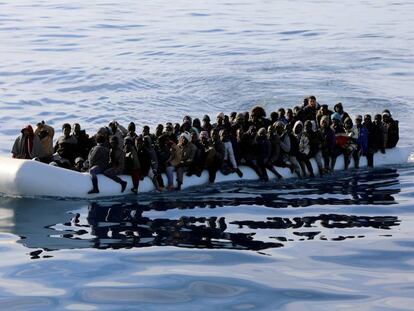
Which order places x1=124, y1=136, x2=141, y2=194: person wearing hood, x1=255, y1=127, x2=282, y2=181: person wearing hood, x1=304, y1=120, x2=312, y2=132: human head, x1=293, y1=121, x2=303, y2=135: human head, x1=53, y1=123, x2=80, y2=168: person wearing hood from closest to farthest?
x1=124, y1=136, x2=141, y2=194: person wearing hood → x1=53, y1=123, x2=80, y2=168: person wearing hood → x1=255, y1=127, x2=282, y2=181: person wearing hood → x1=304, y1=120, x2=312, y2=132: human head → x1=293, y1=121, x2=303, y2=135: human head

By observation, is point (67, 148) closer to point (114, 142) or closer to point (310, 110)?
point (114, 142)

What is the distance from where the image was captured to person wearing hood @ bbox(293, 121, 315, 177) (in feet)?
83.7

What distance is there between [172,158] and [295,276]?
23.8 ft

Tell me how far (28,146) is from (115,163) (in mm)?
2139

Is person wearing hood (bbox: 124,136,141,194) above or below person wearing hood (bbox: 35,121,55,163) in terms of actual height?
below

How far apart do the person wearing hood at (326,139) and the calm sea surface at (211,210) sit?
74 centimetres

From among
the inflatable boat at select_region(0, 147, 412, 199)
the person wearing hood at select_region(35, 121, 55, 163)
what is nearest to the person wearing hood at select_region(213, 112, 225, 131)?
the inflatable boat at select_region(0, 147, 412, 199)

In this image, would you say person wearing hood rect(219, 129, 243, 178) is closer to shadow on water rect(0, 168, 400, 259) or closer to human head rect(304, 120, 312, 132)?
shadow on water rect(0, 168, 400, 259)

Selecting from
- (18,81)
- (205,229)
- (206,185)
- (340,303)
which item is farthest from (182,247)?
(18,81)

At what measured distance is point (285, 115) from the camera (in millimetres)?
28125

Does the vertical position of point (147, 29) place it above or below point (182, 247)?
above

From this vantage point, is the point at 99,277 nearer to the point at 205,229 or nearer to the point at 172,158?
the point at 205,229

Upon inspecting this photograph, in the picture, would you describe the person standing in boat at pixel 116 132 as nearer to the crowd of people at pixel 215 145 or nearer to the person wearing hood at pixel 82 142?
the crowd of people at pixel 215 145

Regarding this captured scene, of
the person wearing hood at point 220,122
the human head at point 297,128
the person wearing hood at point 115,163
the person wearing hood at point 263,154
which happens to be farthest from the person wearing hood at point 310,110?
the person wearing hood at point 115,163
